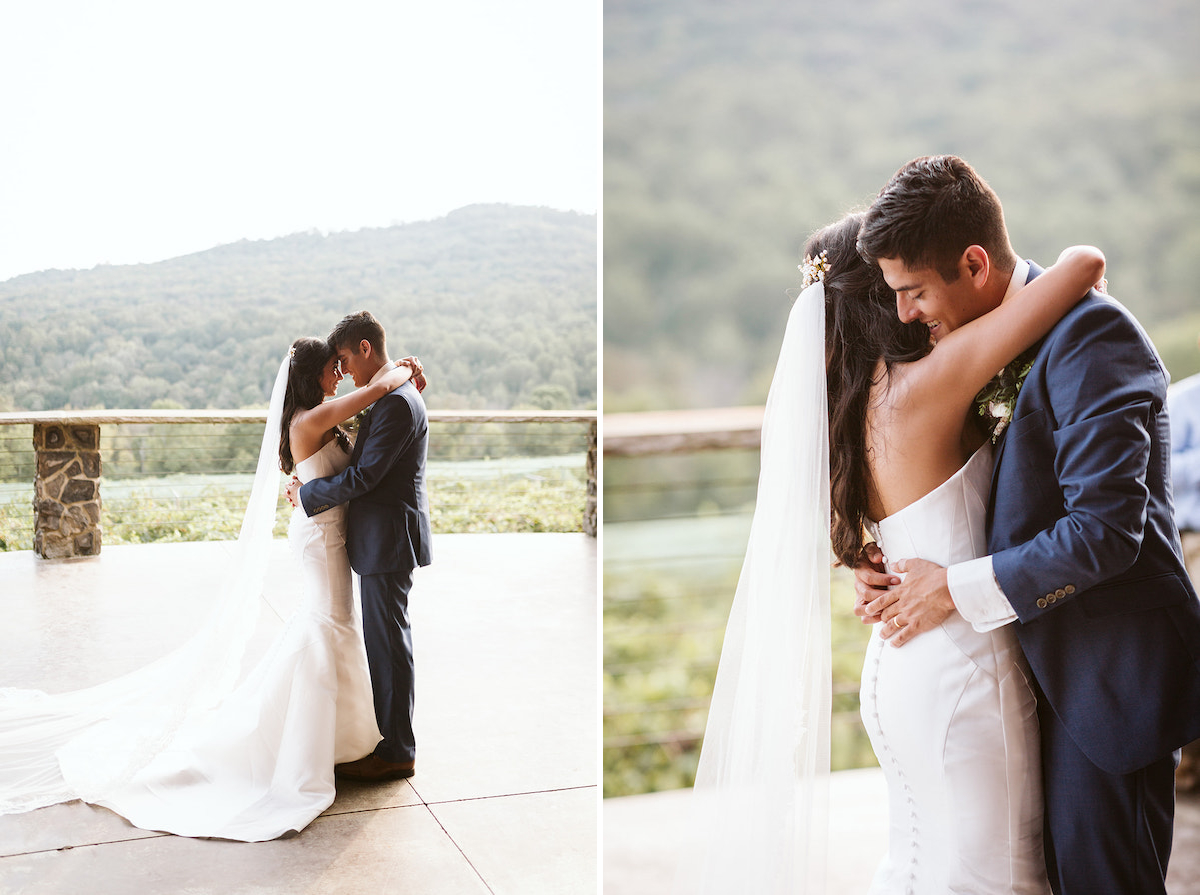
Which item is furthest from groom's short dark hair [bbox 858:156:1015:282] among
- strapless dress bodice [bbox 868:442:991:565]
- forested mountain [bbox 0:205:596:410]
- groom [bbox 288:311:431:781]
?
forested mountain [bbox 0:205:596:410]

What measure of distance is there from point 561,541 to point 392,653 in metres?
4.82

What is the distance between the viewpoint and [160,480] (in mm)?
8898

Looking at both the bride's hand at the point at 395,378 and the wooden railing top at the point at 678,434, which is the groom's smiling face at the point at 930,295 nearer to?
the wooden railing top at the point at 678,434

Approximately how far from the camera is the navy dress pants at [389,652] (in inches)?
115

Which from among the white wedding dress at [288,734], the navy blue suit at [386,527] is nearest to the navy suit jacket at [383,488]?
the navy blue suit at [386,527]

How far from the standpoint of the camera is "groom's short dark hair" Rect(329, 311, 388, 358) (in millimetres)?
2955

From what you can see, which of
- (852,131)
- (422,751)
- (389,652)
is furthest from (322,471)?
(852,131)

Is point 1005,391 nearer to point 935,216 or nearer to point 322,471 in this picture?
point 935,216

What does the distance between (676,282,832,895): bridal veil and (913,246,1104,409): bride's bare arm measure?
0.73 feet

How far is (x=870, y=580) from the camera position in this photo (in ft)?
5.64

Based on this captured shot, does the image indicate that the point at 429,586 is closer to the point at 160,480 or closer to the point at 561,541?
the point at 561,541

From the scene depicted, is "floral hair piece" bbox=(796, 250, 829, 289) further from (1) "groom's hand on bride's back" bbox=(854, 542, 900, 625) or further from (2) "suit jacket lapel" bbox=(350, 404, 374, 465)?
(2) "suit jacket lapel" bbox=(350, 404, 374, 465)

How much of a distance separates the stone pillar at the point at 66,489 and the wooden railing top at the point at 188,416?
83 mm

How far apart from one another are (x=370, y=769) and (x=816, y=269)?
7.01ft
